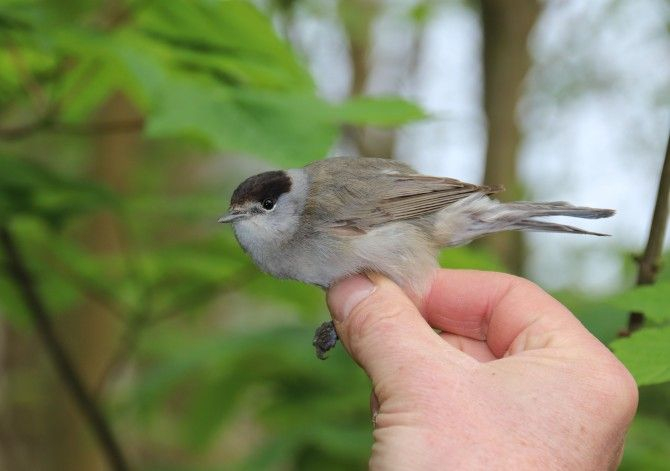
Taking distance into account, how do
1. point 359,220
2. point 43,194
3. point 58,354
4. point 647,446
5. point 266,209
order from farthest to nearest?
point 647,446 → point 58,354 → point 43,194 → point 266,209 → point 359,220

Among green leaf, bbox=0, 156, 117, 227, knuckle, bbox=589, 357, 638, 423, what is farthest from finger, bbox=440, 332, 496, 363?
green leaf, bbox=0, 156, 117, 227

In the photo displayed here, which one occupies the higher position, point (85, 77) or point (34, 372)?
point (85, 77)

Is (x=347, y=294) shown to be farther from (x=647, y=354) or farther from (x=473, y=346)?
(x=647, y=354)

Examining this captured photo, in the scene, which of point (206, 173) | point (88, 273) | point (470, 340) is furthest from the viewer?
point (206, 173)

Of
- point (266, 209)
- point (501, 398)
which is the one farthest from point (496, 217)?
point (501, 398)

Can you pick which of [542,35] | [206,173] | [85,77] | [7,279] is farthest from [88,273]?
[206,173]

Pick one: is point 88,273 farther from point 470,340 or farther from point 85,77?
point 470,340

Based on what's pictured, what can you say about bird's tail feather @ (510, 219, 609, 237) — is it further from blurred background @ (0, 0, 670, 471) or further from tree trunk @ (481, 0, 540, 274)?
tree trunk @ (481, 0, 540, 274)
